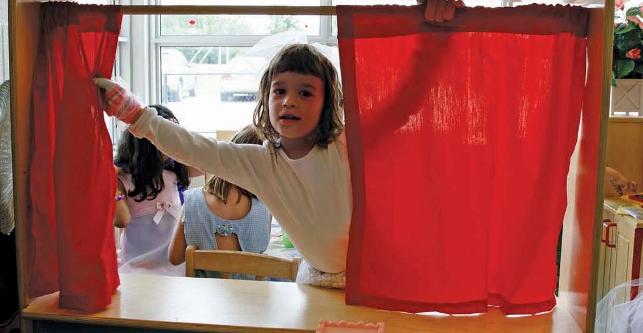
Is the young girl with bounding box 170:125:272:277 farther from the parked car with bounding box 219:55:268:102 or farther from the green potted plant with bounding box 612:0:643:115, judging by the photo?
the parked car with bounding box 219:55:268:102

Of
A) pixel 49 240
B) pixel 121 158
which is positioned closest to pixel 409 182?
pixel 49 240

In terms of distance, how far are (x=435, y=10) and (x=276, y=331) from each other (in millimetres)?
668

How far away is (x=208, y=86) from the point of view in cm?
Answer: 407

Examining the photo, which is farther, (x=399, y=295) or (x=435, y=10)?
(x=399, y=295)

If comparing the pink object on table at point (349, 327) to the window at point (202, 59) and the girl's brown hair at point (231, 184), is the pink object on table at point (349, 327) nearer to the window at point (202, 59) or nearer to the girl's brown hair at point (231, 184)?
the girl's brown hair at point (231, 184)

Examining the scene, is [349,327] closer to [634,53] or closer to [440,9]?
[440,9]

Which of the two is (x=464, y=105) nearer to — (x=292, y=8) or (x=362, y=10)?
(x=362, y=10)

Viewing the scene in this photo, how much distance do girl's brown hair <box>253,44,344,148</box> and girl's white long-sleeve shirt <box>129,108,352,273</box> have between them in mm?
35

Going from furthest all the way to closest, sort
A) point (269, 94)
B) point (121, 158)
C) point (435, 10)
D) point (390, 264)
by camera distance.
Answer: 1. point (121, 158)
2. point (269, 94)
3. point (390, 264)
4. point (435, 10)

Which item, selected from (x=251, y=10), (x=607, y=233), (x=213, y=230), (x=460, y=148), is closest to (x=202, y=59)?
(x=213, y=230)

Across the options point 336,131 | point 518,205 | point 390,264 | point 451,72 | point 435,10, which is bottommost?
point 390,264

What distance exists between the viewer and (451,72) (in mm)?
1266

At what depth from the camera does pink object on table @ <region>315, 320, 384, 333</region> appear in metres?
1.23

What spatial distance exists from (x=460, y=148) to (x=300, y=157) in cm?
36
